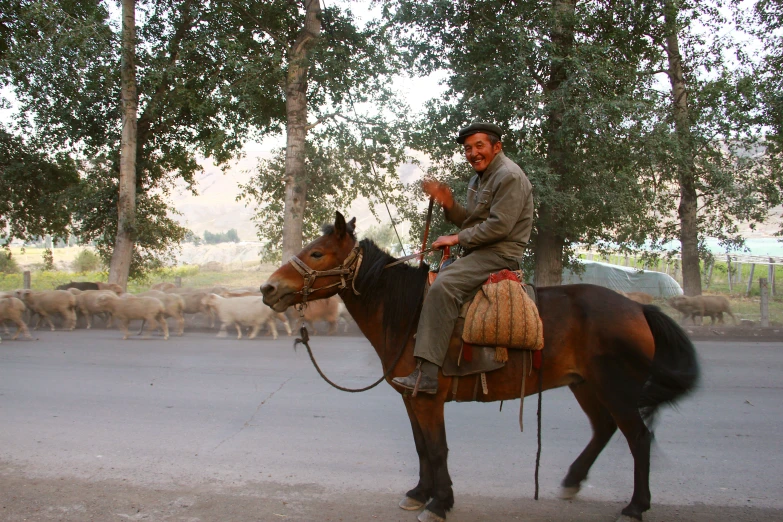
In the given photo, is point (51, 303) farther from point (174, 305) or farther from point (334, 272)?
point (334, 272)

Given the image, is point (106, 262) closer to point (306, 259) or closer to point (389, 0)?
point (389, 0)

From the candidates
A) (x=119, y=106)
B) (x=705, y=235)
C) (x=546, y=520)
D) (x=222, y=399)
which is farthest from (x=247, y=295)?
(x=705, y=235)

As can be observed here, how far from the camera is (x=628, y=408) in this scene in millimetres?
4445

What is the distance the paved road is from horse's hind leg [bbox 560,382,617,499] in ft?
0.47

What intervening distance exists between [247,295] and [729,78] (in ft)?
47.9

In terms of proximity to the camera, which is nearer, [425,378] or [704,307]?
[425,378]

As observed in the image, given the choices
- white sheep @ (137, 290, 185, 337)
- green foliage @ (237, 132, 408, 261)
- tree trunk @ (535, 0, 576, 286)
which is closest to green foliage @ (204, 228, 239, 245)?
green foliage @ (237, 132, 408, 261)

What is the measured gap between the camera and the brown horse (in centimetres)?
443

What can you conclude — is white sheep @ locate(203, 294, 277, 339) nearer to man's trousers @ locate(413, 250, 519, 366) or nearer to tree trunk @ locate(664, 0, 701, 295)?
man's trousers @ locate(413, 250, 519, 366)

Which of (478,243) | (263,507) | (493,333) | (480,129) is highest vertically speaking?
(480,129)

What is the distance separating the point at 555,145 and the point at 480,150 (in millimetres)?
11758

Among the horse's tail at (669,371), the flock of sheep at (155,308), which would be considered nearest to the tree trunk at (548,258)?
the flock of sheep at (155,308)

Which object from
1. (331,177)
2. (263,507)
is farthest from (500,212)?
(331,177)

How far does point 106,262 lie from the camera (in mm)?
23766
